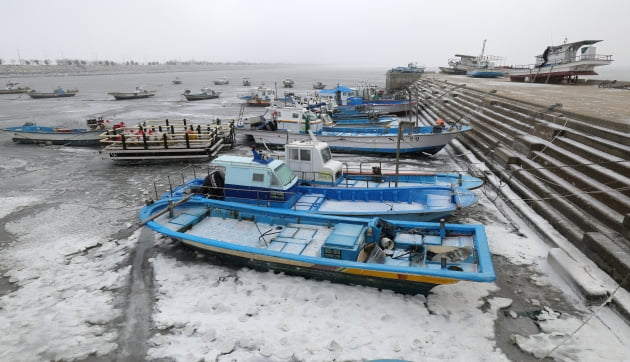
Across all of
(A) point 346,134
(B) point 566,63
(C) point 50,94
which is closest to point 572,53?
(B) point 566,63

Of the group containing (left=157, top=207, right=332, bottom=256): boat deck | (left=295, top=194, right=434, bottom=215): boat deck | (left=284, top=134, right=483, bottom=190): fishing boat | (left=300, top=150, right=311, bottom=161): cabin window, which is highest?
(left=300, top=150, right=311, bottom=161): cabin window

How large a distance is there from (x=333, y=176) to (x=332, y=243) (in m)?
4.43

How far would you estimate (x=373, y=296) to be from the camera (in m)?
7.62

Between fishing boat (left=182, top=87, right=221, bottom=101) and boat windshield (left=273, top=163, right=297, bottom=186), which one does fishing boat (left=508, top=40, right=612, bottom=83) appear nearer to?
boat windshield (left=273, top=163, right=297, bottom=186)

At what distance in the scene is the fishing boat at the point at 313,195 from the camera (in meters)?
10.5

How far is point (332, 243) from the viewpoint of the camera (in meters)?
7.87

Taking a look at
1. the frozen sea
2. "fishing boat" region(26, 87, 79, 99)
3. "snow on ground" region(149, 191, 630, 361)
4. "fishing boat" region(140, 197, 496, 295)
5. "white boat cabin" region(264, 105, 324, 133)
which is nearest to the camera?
"snow on ground" region(149, 191, 630, 361)

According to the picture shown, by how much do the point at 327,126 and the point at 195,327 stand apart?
60.2 ft

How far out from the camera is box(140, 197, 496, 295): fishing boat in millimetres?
7277


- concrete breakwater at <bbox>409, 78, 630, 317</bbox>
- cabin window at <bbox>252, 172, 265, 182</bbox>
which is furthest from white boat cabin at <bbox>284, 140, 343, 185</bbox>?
concrete breakwater at <bbox>409, 78, 630, 317</bbox>

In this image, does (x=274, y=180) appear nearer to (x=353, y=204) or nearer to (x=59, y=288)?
(x=353, y=204)

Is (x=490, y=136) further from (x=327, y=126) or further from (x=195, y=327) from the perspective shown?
(x=195, y=327)

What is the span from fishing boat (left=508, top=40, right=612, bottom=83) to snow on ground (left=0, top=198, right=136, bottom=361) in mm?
39511

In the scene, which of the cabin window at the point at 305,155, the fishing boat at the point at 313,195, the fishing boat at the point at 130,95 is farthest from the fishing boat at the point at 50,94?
the cabin window at the point at 305,155
